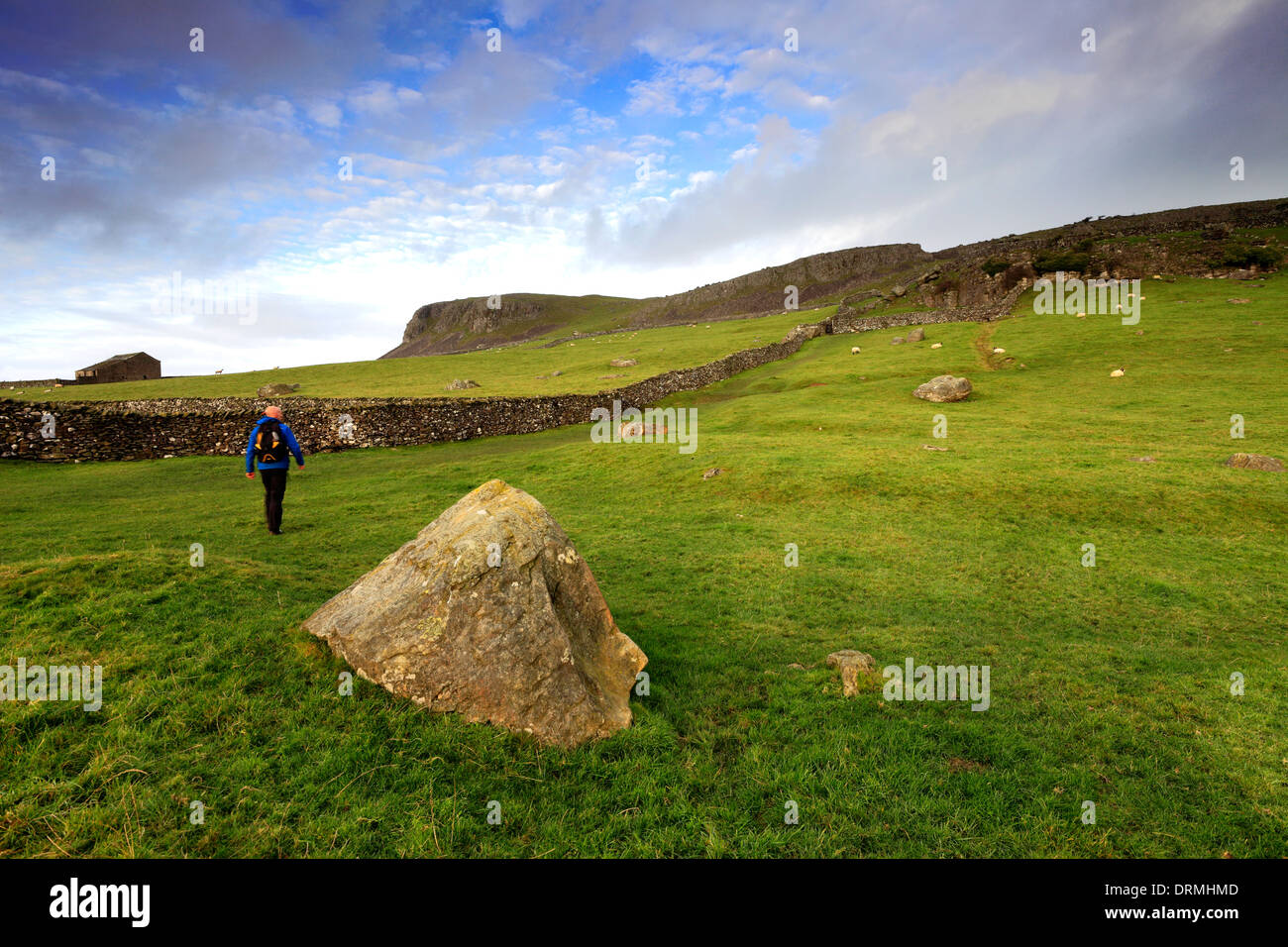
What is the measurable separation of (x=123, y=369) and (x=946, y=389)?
281 ft

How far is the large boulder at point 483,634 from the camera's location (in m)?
6.55

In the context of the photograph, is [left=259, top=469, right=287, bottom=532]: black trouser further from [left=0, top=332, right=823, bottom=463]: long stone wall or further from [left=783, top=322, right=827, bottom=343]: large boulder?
[left=783, top=322, right=827, bottom=343]: large boulder

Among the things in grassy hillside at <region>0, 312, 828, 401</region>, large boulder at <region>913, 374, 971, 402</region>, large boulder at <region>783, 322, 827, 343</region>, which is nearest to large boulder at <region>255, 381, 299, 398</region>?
grassy hillside at <region>0, 312, 828, 401</region>

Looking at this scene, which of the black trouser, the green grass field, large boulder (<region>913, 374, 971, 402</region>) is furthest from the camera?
large boulder (<region>913, 374, 971, 402</region>)

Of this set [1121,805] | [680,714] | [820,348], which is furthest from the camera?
[820,348]

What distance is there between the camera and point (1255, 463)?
719 inches

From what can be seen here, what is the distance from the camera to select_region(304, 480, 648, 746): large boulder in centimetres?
655

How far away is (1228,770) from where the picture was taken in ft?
21.1

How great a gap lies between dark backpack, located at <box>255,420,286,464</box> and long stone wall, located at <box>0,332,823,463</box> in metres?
18.0

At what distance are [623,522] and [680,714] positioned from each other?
10514 mm
